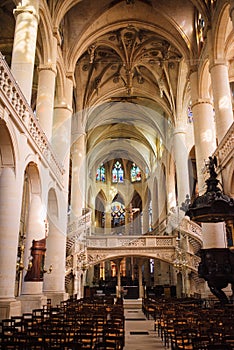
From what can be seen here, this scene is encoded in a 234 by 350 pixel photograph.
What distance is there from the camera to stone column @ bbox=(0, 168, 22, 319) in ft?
27.6

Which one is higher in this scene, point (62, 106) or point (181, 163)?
point (62, 106)

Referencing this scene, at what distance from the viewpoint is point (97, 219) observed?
134 ft

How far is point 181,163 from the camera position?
2294 centimetres

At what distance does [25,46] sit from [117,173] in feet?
104

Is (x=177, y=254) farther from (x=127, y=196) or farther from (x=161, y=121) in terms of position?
(x=127, y=196)

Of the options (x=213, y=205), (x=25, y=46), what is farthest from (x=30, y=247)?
(x=25, y=46)

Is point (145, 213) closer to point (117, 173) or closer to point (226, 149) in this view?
point (117, 173)

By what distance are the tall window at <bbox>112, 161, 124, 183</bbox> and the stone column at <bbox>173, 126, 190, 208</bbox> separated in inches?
745

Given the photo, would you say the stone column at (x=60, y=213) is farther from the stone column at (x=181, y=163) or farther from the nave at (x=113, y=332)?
the stone column at (x=181, y=163)

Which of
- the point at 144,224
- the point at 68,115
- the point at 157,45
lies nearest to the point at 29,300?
the point at 68,115

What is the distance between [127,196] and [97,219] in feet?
15.7

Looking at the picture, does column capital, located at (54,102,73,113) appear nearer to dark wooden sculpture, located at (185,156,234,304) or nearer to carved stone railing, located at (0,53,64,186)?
carved stone railing, located at (0,53,64,186)

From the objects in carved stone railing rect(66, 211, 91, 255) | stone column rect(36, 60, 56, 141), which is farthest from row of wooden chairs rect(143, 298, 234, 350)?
carved stone railing rect(66, 211, 91, 255)

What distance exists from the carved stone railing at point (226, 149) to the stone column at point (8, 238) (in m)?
7.35
